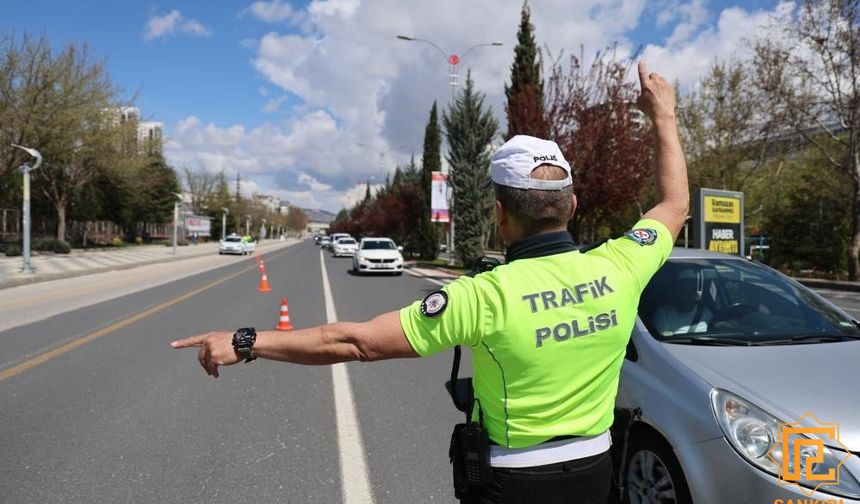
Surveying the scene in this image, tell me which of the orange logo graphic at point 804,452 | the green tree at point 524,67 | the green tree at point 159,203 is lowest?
the orange logo graphic at point 804,452

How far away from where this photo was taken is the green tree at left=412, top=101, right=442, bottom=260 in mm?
38688

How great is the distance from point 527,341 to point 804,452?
1.47 metres

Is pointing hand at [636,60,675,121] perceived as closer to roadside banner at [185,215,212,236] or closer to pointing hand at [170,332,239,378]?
pointing hand at [170,332,239,378]

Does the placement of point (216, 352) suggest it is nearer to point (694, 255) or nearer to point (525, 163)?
point (525, 163)

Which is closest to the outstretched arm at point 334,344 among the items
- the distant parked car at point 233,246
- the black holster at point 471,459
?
the black holster at point 471,459

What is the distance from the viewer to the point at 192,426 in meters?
4.90

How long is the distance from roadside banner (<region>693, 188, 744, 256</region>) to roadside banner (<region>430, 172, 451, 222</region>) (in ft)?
64.7

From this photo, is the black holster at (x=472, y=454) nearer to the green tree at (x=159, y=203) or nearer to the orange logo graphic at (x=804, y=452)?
the orange logo graphic at (x=804, y=452)

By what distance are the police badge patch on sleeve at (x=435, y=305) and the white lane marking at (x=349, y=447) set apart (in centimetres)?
229

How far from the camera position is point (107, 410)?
17.4 ft

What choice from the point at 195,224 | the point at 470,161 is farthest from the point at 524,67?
the point at 195,224

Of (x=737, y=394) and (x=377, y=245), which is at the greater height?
(x=377, y=245)

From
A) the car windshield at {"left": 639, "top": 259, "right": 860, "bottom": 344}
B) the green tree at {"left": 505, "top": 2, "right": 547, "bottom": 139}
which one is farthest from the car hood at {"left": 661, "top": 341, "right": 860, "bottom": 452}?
the green tree at {"left": 505, "top": 2, "right": 547, "bottom": 139}

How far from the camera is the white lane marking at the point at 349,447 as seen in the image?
3.62m
